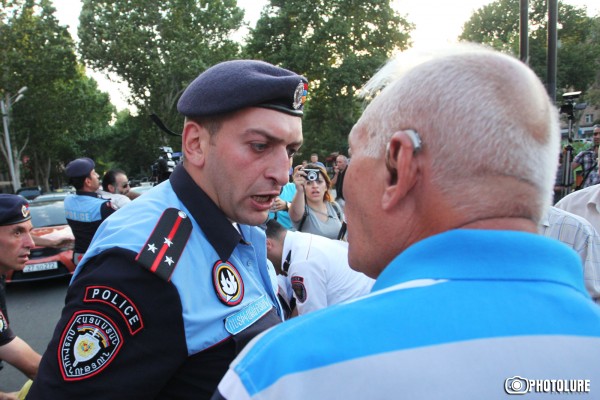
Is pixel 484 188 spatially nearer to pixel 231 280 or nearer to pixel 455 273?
pixel 455 273

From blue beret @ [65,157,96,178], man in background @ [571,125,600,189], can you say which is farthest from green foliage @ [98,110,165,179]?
man in background @ [571,125,600,189]

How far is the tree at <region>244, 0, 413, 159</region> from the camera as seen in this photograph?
25953 millimetres

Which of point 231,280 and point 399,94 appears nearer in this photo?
point 399,94

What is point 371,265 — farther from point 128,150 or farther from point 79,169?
point 128,150

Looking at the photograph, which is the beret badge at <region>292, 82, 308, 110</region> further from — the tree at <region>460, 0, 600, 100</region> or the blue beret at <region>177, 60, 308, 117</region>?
the tree at <region>460, 0, 600, 100</region>

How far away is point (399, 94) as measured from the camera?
93 cm

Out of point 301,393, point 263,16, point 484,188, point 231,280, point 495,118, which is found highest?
point 263,16

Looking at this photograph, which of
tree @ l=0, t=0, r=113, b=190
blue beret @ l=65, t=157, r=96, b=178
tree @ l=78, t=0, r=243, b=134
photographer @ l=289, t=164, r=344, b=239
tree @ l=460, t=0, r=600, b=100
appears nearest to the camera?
photographer @ l=289, t=164, r=344, b=239

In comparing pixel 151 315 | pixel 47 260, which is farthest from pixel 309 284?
pixel 47 260

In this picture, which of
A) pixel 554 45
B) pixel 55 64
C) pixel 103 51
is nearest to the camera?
pixel 554 45

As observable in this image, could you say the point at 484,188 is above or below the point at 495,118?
below

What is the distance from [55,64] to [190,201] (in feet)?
84.1

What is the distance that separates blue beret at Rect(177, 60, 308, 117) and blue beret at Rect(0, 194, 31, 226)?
260cm

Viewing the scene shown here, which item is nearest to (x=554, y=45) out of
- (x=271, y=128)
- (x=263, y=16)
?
(x=271, y=128)
